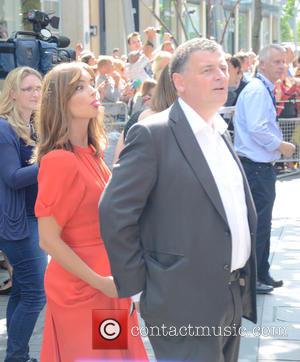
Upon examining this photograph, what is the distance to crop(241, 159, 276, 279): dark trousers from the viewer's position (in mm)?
6777

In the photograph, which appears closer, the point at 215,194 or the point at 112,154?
the point at 215,194

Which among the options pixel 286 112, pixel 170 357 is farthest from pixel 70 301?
pixel 286 112

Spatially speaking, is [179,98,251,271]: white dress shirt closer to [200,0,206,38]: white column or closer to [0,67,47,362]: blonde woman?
[0,67,47,362]: blonde woman

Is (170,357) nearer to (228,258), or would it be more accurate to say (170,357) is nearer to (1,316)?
(228,258)

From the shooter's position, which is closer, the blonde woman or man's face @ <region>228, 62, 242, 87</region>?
the blonde woman

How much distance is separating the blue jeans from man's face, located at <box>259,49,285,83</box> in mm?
2925

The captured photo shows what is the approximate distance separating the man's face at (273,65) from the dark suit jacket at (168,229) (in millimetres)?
3858

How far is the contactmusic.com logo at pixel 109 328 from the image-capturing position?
147 inches

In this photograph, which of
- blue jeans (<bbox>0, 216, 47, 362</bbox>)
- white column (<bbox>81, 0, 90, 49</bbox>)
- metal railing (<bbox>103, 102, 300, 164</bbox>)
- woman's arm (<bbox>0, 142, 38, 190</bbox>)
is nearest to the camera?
woman's arm (<bbox>0, 142, 38, 190</bbox>)

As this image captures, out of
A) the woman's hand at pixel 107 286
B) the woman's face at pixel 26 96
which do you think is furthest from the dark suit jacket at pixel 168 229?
the woman's face at pixel 26 96

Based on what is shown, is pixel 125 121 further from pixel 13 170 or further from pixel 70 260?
pixel 70 260

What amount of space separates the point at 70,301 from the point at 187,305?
2.49 feet

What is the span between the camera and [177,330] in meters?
3.19

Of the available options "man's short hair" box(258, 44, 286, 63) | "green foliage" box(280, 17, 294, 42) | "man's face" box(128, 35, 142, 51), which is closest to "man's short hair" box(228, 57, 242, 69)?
"man's face" box(128, 35, 142, 51)
